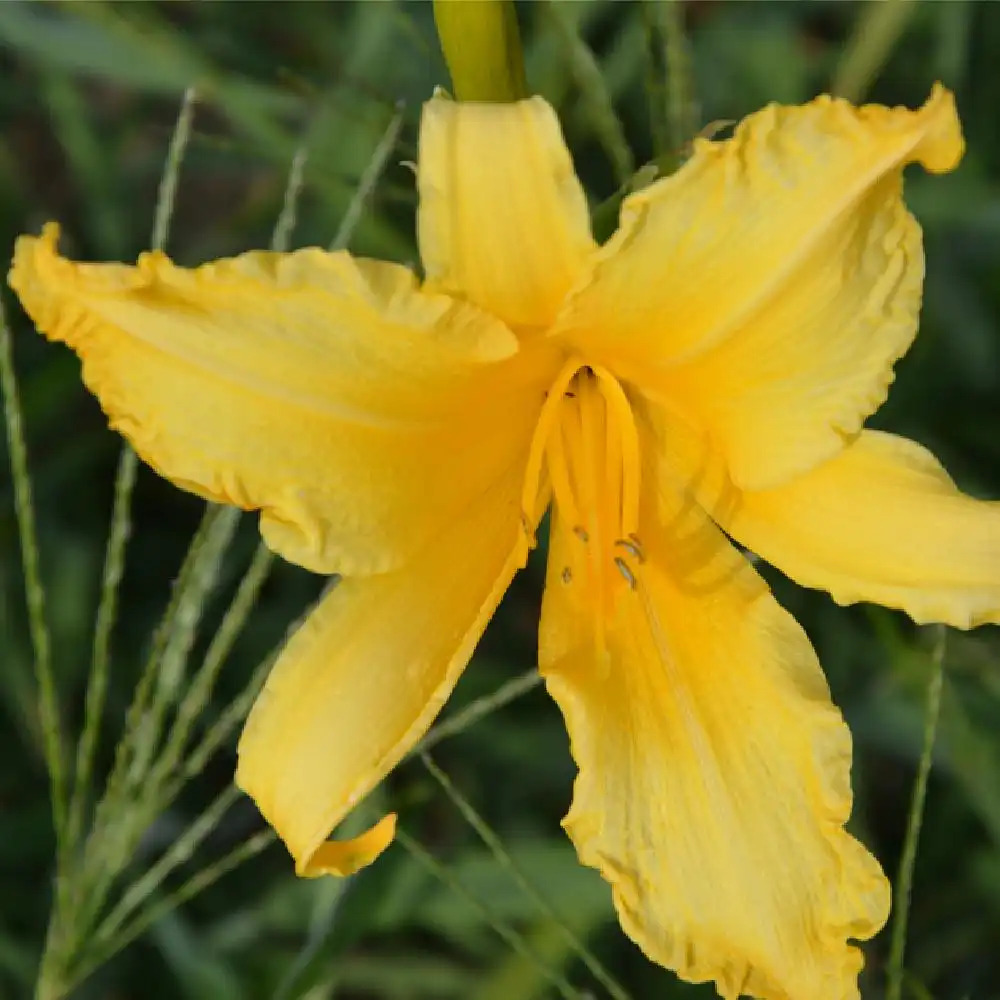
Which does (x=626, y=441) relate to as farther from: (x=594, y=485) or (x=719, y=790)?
(x=719, y=790)

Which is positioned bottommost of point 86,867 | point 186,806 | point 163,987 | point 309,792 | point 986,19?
point 163,987

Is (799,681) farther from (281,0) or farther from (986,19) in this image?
(281,0)

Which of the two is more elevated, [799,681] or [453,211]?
[453,211]

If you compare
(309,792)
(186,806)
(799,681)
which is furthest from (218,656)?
(186,806)

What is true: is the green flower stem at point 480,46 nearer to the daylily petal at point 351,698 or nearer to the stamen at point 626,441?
the stamen at point 626,441

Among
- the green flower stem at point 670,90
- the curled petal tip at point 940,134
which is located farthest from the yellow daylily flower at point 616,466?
the green flower stem at point 670,90

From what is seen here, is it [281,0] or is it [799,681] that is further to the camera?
[281,0]
